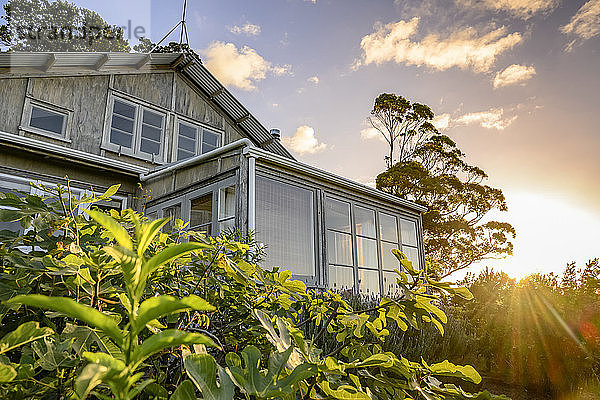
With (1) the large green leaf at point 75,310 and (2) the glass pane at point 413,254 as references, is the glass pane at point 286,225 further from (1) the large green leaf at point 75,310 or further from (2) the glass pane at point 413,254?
(1) the large green leaf at point 75,310

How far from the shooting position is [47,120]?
313 inches

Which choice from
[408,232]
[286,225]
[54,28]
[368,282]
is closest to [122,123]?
[286,225]

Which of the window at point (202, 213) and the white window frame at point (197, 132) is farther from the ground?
the white window frame at point (197, 132)

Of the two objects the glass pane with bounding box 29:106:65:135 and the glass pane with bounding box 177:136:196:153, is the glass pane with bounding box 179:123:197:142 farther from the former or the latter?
the glass pane with bounding box 29:106:65:135

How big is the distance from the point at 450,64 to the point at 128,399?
12.2m

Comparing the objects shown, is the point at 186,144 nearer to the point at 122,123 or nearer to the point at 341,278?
the point at 122,123

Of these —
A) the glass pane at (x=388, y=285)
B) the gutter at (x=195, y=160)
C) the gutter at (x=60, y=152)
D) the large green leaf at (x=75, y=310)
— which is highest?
the gutter at (x=60, y=152)

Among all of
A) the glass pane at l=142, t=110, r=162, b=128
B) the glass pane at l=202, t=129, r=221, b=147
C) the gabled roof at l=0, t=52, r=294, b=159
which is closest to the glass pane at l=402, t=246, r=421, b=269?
the gabled roof at l=0, t=52, r=294, b=159

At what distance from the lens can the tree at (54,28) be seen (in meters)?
20.9

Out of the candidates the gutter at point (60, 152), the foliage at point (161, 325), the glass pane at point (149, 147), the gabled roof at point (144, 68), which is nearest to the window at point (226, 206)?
the gutter at point (60, 152)

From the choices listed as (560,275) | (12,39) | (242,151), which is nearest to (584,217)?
(560,275)

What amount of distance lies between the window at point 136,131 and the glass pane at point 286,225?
13.4 ft

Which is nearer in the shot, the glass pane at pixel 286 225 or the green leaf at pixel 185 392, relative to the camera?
the green leaf at pixel 185 392

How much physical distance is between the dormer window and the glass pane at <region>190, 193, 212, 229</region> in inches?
129
